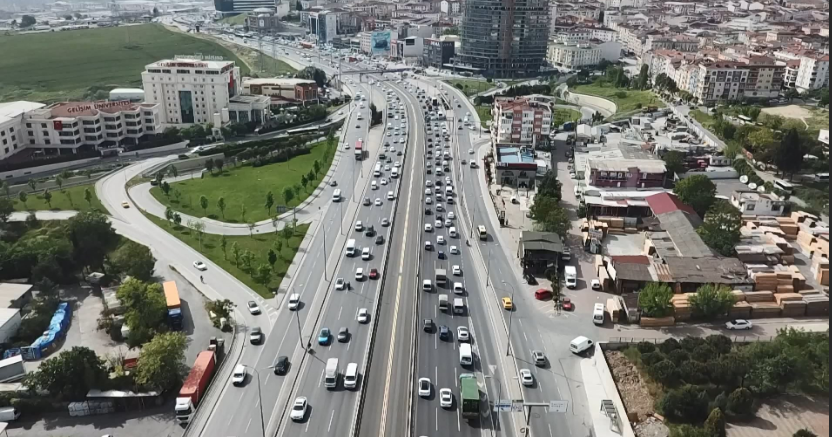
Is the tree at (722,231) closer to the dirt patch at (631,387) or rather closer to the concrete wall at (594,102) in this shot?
the dirt patch at (631,387)

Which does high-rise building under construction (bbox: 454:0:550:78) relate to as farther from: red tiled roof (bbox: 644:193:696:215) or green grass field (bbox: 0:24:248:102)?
red tiled roof (bbox: 644:193:696:215)

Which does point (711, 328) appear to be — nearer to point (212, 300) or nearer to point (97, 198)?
point (212, 300)

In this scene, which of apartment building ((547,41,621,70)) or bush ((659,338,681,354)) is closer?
bush ((659,338,681,354))

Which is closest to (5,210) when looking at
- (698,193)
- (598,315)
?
(598,315)

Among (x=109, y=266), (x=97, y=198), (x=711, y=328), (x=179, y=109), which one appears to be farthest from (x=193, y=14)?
(x=711, y=328)

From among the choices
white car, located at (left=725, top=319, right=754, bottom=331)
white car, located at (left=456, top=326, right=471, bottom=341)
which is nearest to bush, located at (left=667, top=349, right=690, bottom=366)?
white car, located at (left=725, top=319, right=754, bottom=331)
